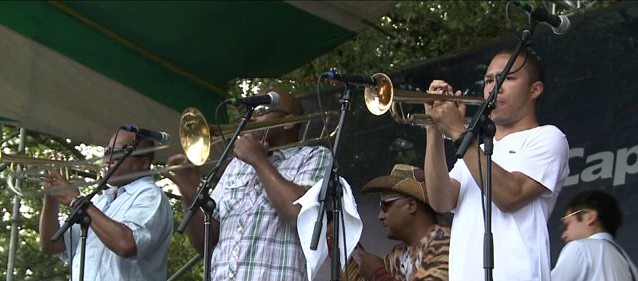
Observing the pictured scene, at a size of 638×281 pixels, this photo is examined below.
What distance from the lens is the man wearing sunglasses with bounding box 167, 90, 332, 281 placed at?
476cm

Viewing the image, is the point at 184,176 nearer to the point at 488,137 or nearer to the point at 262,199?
the point at 262,199

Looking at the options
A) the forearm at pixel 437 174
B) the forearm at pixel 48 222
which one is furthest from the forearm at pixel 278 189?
the forearm at pixel 48 222

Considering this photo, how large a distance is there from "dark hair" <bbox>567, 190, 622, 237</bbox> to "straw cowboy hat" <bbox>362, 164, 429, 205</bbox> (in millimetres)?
749

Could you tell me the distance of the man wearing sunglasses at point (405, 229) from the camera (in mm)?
5277

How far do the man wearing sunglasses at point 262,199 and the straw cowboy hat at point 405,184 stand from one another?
609 mm

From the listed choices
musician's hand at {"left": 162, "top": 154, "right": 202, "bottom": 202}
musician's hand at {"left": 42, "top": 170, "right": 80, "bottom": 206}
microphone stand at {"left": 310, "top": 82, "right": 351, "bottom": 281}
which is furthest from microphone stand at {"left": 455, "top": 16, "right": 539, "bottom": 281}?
musician's hand at {"left": 42, "top": 170, "right": 80, "bottom": 206}

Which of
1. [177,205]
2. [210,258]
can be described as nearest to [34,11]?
[210,258]

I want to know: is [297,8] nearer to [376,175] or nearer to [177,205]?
[376,175]

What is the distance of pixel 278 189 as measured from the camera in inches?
187

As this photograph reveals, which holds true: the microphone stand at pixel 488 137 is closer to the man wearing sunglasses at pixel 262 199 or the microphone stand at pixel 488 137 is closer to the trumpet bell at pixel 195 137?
the man wearing sunglasses at pixel 262 199

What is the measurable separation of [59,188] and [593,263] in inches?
97.9

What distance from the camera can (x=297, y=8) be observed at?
16.9 ft

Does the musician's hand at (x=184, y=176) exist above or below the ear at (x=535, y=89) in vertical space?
below

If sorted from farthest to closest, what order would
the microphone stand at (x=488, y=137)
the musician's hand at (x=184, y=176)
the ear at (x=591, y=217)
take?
the ear at (x=591, y=217) < the musician's hand at (x=184, y=176) < the microphone stand at (x=488, y=137)
